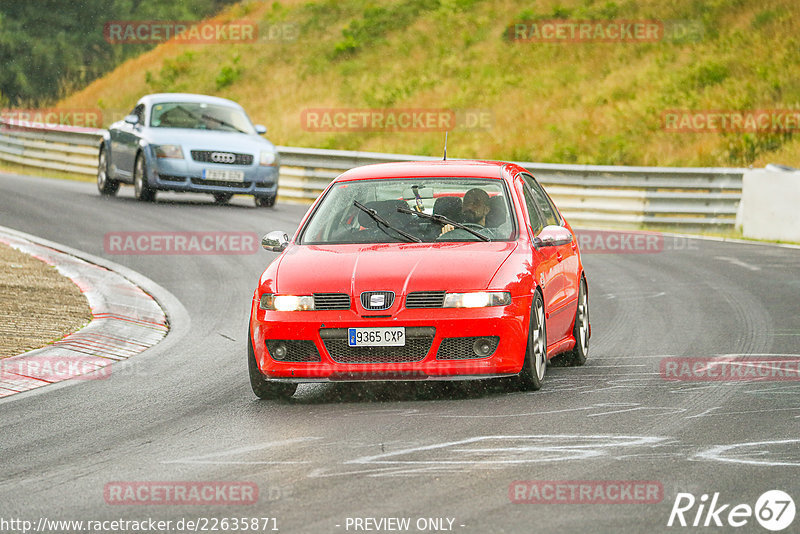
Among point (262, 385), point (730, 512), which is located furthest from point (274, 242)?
point (730, 512)

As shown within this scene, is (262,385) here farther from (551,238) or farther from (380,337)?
(551,238)

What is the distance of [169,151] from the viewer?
21.1 meters

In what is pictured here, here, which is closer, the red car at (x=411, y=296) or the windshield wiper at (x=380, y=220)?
the red car at (x=411, y=296)

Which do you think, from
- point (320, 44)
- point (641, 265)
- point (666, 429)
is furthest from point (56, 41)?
point (666, 429)

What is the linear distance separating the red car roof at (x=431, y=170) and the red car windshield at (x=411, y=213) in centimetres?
5

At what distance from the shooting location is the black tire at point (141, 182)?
21656 mm

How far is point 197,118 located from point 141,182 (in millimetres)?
1509

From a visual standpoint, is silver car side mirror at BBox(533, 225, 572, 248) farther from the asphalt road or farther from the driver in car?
the asphalt road

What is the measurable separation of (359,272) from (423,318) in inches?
20.7

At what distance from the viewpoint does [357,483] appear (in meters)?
6.08

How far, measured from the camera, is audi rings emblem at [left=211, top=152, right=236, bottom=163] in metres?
21.2

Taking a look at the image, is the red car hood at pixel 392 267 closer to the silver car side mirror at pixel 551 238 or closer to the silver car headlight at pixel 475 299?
the silver car headlight at pixel 475 299

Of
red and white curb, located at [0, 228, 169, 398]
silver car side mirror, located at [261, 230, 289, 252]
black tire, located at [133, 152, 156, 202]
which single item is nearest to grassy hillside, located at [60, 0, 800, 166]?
black tire, located at [133, 152, 156, 202]

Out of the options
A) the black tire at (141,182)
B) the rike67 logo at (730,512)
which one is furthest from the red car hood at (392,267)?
the black tire at (141,182)
